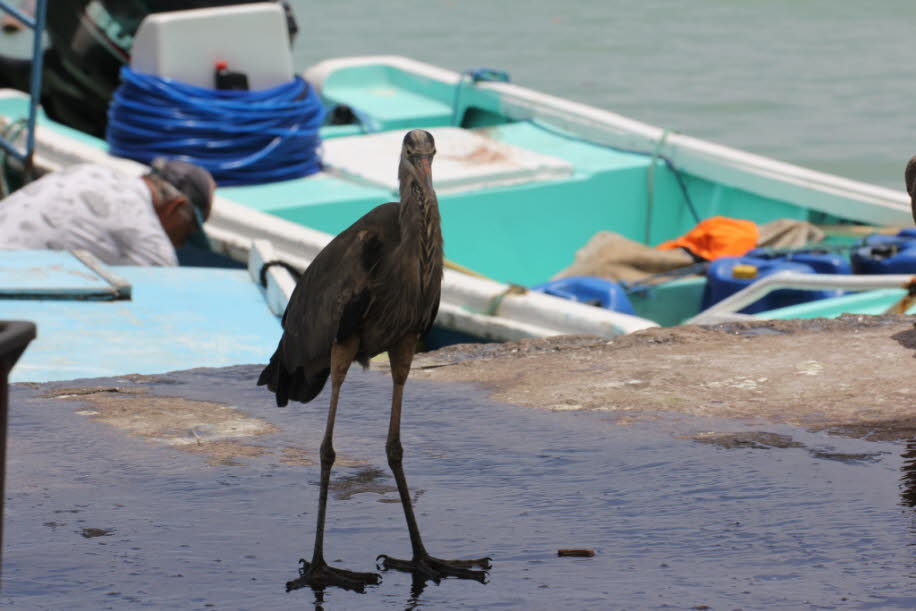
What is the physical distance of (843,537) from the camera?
11.2ft

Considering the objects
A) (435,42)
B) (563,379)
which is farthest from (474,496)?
(435,42)

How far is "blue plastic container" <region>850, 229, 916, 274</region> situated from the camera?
24.7 ft

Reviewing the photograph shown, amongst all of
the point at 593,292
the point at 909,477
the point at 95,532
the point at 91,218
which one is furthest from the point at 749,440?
the point at 91,218

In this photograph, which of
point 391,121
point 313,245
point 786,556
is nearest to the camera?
point 786,556

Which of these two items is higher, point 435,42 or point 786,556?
point 786,556

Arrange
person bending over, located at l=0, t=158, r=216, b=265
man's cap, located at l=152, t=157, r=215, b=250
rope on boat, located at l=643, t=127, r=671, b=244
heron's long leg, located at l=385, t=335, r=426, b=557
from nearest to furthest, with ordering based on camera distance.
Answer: heron's long leg, located at l=385, t=335, r=426, b=557
person bending over, located at l=0, t=158, r=216, b=265
man's cap, located at l=152, t=157, r=215, b=250
rope on boat, located at l=643, t=127, r=671, b=244

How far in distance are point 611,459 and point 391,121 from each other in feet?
23.5

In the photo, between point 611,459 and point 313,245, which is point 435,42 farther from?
point 611,459

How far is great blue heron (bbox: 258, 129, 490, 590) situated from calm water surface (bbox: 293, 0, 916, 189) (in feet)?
45.1

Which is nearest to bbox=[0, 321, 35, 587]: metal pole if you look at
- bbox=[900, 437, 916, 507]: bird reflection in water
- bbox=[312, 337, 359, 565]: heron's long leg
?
bbox=[312, 337, 359, 565]: heron's long leg

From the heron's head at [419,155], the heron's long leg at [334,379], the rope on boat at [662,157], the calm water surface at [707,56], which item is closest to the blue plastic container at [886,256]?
the rope on boat at [662,157]

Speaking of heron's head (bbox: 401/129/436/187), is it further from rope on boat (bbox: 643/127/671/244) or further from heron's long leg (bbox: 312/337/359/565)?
rope on boat (bbox: 643/127/671/244)

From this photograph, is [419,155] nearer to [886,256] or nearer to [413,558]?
[413,558]

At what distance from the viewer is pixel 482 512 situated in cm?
365
